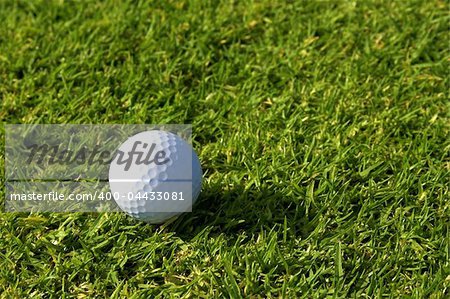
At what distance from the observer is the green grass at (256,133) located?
3.07m

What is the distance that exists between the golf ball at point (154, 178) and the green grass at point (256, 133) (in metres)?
0.17

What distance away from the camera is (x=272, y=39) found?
183 inches

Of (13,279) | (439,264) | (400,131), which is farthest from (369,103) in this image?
(13,279)

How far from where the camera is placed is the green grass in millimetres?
3068

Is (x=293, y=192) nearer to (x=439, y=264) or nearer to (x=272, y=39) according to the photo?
(x=439, y=264)

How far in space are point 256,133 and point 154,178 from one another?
0.94 metres

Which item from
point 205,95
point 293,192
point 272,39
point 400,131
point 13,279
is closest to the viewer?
point 13,279

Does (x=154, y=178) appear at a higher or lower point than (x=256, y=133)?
higher

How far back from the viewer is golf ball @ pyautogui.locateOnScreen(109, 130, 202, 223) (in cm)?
309

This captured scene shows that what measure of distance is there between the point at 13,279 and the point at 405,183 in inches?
81.8

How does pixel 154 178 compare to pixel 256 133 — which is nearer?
pixel 154 178

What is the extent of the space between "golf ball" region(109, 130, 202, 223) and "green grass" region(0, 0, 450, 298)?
0.17 meters

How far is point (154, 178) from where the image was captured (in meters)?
3.09

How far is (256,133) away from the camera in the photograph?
383 cm
